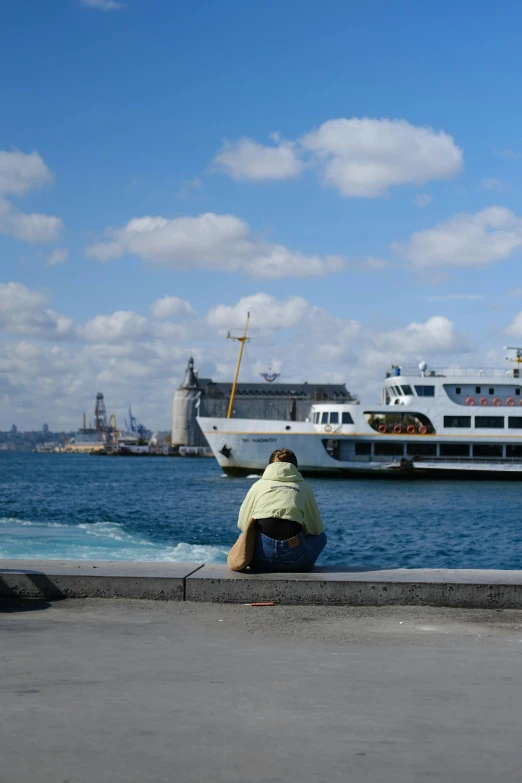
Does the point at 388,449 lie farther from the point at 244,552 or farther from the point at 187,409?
the point at 187,409

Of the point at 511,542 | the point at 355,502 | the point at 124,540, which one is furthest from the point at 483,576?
the point at 355,502

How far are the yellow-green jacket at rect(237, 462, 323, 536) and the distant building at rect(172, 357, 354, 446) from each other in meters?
177

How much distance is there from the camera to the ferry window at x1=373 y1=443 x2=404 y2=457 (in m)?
56.5

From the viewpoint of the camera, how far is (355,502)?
132ft

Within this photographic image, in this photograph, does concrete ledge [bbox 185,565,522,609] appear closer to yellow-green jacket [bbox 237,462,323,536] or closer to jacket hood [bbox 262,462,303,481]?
yellow-green jacket [bbox 237,462,323,536]

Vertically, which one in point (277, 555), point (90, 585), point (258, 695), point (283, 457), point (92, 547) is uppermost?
point (283, 457)

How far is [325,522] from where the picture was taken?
3052 cm

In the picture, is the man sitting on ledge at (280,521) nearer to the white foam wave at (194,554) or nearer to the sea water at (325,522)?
the sea water at (325,522)

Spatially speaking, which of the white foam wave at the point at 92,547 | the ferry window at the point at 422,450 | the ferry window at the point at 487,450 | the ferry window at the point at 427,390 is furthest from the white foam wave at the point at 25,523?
the ferry window at the point at 487,450

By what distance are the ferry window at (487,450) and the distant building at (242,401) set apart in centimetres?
12832

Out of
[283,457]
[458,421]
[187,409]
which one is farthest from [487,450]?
[187,409]

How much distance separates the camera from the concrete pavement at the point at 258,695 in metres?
3.51

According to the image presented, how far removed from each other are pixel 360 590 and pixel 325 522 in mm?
23764

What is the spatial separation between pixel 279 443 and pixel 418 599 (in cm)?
4859
